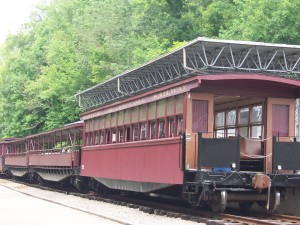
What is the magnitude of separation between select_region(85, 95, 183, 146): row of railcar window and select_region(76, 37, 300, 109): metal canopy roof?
101 cm

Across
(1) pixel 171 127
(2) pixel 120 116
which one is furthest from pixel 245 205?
(2) pixel 120 116

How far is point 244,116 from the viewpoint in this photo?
53.9ft

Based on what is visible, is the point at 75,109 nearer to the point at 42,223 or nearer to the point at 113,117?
the point at 113,117

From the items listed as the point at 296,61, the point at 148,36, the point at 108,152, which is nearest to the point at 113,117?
the point at 108,152

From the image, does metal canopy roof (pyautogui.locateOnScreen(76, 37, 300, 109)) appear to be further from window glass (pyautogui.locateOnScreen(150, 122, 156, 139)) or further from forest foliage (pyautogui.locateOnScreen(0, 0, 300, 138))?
forest foliage (pyautogui.locateOnScreen(0, 0, 300, 138))

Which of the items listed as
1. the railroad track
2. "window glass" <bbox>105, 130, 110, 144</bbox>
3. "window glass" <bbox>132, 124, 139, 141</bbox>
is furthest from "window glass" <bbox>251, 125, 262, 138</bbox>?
"window glass" <bbox>105, 130, 110, 144</bbox>

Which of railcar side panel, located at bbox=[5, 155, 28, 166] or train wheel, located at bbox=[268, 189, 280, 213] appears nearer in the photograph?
train wheel, located at bbox=[268, 189, 280, 213]

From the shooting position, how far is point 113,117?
21.0 meters

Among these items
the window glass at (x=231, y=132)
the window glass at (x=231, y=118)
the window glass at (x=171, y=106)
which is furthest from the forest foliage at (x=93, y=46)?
the window glass at (x=171, y=106)

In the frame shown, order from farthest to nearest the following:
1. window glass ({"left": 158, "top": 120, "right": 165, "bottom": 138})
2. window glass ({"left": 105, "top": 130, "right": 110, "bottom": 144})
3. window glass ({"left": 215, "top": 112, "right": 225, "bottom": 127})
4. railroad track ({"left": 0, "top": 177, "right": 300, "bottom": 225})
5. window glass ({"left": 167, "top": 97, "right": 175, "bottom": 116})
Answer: window glass ({"left": 105, "top": 130, "right": 110, "bottom": 144}) < window glass ({"left": 215, "top": 112, "right": 225, "bottom": 127}) < window glass ({"left": 158, "top": 120, "right": 165, "bottom": 138}) < window glass ({"left": 167, "top": 97, "right": 175, "bottom": 116}) < railroad track ({"left": 0, "top": 177, "right": 300, "bottom": 225})

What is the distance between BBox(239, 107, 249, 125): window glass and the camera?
16312mm

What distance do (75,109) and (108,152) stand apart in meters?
31.3

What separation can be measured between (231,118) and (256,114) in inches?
41.9

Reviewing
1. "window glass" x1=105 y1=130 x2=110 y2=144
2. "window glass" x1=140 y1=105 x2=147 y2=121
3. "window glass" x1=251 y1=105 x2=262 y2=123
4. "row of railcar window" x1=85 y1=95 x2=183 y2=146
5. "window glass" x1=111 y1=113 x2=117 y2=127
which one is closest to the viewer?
"row of railcar window" x1=85 y1=95 x2=183 y2=146
